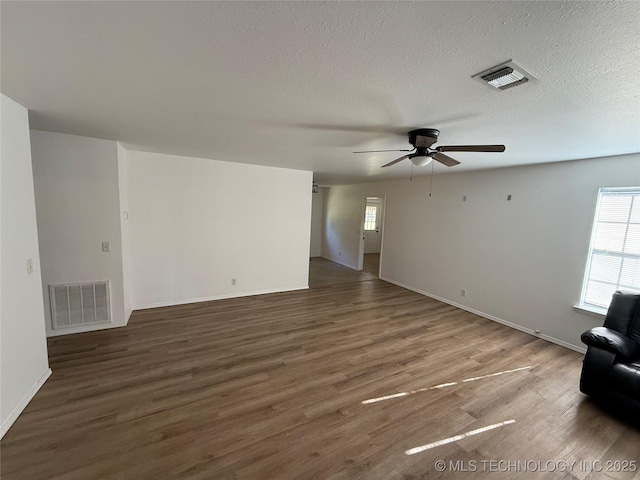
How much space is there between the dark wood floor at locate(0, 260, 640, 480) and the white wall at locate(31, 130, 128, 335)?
31.5 inches

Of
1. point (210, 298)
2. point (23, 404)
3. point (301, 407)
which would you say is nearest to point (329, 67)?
point (301, 407)

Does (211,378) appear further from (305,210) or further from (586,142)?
(586,142)

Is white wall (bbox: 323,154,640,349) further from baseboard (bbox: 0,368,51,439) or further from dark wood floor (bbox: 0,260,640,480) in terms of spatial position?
baseboard (bbox: 0,368,51,439)

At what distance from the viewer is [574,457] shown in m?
1.82

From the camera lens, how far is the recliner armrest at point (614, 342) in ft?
7.48

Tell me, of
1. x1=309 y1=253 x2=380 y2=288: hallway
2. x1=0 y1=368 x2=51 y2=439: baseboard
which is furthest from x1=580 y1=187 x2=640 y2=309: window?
x1=0 y1=368 x2=51 y2=439: baseboard

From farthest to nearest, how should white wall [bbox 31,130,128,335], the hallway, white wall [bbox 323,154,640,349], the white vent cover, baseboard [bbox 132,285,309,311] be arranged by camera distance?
the hallway < baseboard [bbox 132,285,309,311] < white wall [bbox 323,154,640,349] < the white vent cover < white wall [bbox 31,130,128,335]

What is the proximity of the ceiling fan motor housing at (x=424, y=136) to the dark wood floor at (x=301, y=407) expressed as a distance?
225 cm

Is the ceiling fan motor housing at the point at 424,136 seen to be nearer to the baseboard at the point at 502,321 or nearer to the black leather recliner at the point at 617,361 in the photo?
the black leather recliner at the point at 617,361

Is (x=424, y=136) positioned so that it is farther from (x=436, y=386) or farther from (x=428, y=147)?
(x=436, y=386)

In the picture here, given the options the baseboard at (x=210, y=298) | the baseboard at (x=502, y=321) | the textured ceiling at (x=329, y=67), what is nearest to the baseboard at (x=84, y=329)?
the baseboard at (x=210, y=298)

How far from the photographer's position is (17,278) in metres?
1.97

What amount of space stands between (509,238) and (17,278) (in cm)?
557

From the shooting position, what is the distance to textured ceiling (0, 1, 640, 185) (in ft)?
3.25
